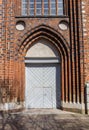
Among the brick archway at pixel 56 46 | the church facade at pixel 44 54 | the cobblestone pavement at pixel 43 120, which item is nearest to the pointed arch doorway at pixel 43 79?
the church facade at pixel 44 54

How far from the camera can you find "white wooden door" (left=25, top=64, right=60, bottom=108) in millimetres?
12289

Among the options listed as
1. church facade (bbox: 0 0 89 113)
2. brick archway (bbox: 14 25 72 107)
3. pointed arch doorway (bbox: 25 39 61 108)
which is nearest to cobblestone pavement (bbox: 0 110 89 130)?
church facade (bbox: 0 0 89 113)

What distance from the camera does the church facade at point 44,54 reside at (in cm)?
1135

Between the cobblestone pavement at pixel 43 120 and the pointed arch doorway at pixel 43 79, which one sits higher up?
the pointed arch doorway at pixel 43 79

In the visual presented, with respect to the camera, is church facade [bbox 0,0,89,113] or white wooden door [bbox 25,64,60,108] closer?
church facade [bbox 0,0,89,113]

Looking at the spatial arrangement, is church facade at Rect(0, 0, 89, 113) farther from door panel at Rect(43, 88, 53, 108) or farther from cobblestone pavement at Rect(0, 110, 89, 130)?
cobblestone pavement at Rect(0, 110, 89, 130)

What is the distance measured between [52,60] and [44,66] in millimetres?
526

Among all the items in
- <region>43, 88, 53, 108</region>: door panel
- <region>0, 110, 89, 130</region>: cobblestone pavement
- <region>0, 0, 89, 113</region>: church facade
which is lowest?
<region>0, 110, 89, 130</region>: cobblestone pavement

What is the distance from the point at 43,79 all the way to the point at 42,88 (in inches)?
18.1

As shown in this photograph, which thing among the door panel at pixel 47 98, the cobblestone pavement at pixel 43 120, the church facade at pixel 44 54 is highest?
the church facade at pixel 44 54

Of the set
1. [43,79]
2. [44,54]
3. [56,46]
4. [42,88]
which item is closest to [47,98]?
[42,88]

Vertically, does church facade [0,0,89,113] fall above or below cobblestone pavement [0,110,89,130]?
above

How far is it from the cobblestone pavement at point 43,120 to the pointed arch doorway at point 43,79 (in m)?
0.89

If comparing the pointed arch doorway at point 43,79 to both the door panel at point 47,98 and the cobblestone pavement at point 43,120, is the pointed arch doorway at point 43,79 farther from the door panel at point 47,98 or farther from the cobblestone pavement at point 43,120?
the cobblestone pavement at point 43,120
